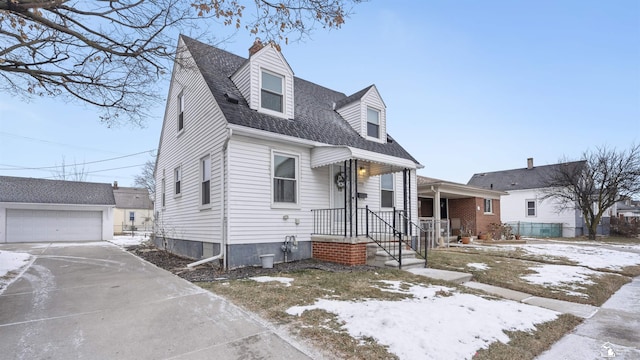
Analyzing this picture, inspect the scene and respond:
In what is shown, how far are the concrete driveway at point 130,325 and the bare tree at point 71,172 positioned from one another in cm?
4101

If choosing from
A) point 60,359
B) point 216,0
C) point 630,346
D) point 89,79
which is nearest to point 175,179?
point 89,79

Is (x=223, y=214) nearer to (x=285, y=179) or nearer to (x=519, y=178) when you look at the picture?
(x=285, y=179)

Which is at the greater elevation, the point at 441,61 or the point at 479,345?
the point at 441,61

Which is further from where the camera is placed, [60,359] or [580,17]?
[580,17]

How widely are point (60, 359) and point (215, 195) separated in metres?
5.83

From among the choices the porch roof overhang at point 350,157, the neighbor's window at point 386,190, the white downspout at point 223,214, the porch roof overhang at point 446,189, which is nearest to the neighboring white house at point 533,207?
the porch roof overhang at point 446,189

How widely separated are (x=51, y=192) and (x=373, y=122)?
72.4 ft

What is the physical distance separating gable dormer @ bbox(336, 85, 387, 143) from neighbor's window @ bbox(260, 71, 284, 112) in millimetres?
3405

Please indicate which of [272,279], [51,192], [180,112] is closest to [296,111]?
[180,112]

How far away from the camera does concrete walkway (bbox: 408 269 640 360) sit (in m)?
3.76

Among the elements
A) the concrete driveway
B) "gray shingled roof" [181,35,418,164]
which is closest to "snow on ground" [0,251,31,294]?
the concrete driveway

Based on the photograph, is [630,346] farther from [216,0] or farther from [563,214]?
[563,214]

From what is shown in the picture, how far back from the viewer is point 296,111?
10.8 meters

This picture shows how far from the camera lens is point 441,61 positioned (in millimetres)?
14734
